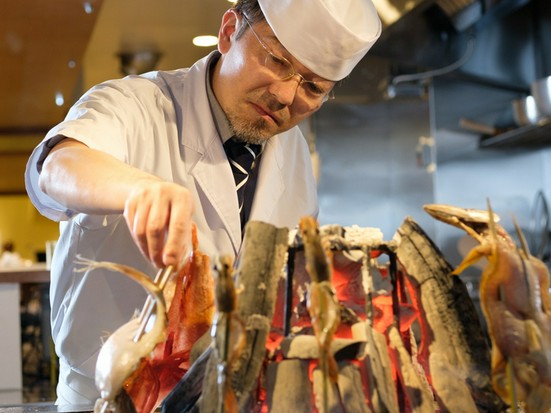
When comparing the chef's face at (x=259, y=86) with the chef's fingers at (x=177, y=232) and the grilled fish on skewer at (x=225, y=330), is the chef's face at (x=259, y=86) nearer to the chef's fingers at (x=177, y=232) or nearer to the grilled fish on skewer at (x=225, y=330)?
the chef's fingers at (x=177, y=232)

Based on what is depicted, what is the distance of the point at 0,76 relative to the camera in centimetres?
502

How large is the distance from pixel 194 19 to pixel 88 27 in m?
→ 1.00

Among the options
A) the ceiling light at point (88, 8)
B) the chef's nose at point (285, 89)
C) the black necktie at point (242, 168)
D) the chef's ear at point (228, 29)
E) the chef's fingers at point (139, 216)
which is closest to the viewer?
the chef's fingers at point (139, 216)

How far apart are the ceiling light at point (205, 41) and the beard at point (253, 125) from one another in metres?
3.78

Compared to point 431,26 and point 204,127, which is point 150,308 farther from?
point 431,26

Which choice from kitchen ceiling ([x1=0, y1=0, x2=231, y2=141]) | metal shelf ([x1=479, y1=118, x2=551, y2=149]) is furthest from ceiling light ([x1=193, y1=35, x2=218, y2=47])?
metal shelf ([x1=479, y1=118, x2=551, y2=149])

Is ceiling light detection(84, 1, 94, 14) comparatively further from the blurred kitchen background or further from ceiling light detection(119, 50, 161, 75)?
ceiling light detection(119, 50, 161, 75)

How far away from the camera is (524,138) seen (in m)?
4.41

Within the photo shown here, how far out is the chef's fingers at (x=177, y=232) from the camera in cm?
86

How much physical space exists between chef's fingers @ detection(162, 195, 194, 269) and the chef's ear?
0.82 meters

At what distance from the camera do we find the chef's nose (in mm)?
1496

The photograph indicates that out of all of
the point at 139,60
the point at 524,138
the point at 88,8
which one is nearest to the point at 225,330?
the point at 88,8

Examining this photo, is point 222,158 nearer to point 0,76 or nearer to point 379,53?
point 379,53

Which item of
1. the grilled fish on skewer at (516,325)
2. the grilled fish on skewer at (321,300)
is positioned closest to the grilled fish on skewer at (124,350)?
the grilled fish on skewer at (321,300)
